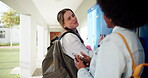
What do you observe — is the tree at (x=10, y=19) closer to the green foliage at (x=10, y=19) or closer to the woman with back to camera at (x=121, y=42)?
the green foliage at (x=10, y=19)

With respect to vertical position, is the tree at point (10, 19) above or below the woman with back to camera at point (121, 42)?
above

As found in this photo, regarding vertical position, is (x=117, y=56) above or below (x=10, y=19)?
below

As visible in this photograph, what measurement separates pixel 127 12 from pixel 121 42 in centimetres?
13

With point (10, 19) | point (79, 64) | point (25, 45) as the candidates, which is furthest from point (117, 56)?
point (10, 19)

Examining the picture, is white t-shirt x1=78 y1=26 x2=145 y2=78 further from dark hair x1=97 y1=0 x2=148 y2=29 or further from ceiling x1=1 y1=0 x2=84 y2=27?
ceiling x1=1 y1=0 x2=84 y2=27

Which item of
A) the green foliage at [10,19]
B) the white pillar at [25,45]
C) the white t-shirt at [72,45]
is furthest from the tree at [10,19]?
the white t-shirt at [72,45]

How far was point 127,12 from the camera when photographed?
56 cm

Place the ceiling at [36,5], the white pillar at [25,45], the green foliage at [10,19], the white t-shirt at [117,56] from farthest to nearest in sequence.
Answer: the green foliage at [10,19]
the white pillar at [25,45]
the ceiling at [36,5]
the white t-shirt at [117,56]

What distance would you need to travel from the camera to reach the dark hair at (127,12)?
56 centimetres

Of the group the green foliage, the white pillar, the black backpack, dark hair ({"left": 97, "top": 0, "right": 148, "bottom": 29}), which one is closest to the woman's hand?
the black backpack

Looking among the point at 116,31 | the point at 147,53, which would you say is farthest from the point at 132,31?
the point at 147,53

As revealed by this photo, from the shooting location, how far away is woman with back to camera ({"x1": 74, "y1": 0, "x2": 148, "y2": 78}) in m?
0.55

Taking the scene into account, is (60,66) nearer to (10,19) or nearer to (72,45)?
(72,45)

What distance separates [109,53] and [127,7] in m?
0.21
